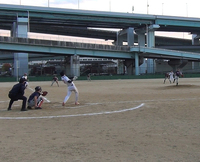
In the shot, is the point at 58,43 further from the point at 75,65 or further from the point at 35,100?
the point at 35,100

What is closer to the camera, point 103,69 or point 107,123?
point 107,123

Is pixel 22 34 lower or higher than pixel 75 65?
higher

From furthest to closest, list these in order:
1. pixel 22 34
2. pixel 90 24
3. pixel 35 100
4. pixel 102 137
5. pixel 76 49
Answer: pixel 90 24 < pixel 22 34 < pixel 76 49 < pixel 35 100 < pixel 102 137

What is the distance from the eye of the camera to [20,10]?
56.9 m

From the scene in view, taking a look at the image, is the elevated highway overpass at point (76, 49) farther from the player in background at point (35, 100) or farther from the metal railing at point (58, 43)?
the player in background at point (35, 100)

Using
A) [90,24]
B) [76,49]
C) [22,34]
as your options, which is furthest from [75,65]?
[90,24]

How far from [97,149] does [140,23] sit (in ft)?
220

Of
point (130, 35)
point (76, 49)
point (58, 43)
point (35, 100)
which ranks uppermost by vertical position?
point (130, 35)

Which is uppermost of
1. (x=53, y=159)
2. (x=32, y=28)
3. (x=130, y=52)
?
(x=32, y=28)

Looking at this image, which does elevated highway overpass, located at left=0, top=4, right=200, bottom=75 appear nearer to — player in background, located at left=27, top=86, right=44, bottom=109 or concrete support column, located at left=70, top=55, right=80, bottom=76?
concrete support column, located at left=70, top=55, right=80, bottom=76

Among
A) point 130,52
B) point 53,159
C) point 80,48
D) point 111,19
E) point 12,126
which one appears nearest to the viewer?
point 53,159

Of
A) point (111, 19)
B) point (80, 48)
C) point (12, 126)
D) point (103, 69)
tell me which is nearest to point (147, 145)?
point (12, 126)

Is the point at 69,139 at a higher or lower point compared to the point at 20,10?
lower

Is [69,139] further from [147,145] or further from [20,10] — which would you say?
[20,10]
